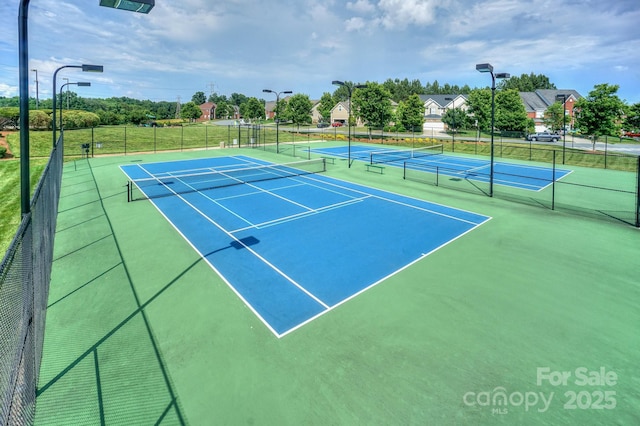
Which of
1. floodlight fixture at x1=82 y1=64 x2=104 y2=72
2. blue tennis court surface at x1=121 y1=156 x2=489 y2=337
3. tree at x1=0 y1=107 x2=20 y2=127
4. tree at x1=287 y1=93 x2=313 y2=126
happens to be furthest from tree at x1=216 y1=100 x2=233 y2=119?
floodlight fixture at x1=82 y1=64 x2=104 y2=72

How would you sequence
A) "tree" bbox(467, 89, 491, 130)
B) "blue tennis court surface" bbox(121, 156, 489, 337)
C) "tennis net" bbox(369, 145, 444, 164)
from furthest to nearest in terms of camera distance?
"tree" bbox(467, 89, 491, 130)
"tennis net" bbox(369, 145, 444, 164)
"blue tennis court surface" bbox(121, 156, 489, 337)

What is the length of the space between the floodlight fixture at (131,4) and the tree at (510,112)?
56.6 m

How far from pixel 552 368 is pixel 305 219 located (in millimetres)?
10445

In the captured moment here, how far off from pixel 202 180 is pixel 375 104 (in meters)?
40.0

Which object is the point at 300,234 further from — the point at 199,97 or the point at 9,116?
the point at 199,97

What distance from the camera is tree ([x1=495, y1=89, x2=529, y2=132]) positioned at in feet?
172

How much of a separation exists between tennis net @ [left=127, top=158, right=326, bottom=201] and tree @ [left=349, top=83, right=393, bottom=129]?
3134 cm

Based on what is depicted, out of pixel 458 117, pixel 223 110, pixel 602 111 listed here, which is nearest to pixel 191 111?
pixel 223 110

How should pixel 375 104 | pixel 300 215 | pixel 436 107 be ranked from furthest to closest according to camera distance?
pixel 436 107 < pixel 375 104 < pixel 300 215

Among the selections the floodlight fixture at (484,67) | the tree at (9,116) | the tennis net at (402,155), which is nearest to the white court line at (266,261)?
the floodlight fixture at (484,67)

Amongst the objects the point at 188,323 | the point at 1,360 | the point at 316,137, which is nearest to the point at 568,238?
the point at 188,323

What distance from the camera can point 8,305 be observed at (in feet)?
14.6

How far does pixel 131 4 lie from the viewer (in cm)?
624

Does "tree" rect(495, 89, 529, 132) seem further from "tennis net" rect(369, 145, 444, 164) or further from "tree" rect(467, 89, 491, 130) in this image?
"tennis net" rect(369, 145, 444, 164)
